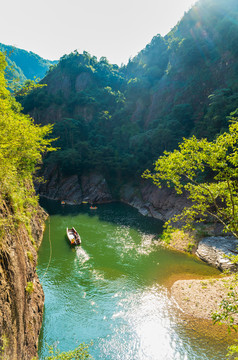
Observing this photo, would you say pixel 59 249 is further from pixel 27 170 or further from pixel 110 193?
pixel 110 193

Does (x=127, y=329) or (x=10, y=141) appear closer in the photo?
(x=10, y=141)

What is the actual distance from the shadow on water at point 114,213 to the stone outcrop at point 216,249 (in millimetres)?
8327

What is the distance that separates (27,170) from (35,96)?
6151 centimetres

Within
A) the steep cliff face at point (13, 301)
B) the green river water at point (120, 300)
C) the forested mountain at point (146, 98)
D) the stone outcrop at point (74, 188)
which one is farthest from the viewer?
the stone outcrop at point (74, 188)

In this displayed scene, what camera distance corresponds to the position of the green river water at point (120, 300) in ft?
45.0

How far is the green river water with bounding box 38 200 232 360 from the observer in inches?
539

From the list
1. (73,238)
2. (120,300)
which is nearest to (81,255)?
(73,238)

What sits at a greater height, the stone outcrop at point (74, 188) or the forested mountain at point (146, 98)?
the forested mountain at point (146, 98)

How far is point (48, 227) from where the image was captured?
34.2 meters

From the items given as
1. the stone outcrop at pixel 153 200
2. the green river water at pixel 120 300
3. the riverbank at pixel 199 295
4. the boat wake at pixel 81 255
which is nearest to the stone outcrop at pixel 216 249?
the green river water at pixel 120 300

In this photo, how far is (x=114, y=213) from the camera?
43.6 metres

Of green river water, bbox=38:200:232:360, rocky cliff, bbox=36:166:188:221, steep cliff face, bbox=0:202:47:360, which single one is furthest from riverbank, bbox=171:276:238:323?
rocky cliff, bbox=36:166:188:221

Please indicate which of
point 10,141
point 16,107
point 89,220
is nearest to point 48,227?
point 89,220

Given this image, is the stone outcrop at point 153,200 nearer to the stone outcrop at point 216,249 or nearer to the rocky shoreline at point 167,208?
the rocky shoreline at point 167,208
